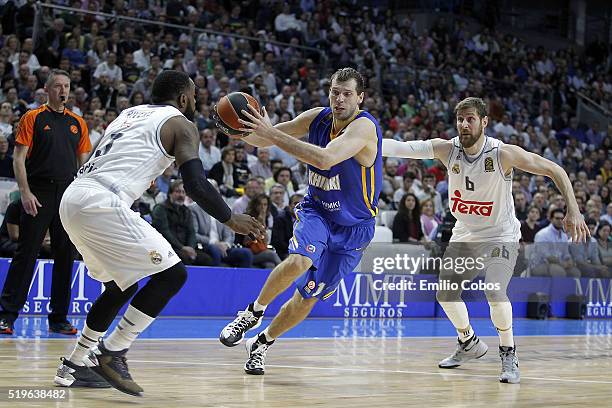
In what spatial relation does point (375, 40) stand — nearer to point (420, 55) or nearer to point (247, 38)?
point (420, 55)

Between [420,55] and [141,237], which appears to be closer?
[141,237]

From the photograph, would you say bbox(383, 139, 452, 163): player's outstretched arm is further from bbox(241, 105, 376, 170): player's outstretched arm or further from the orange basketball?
the orange basketball

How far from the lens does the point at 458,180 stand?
25.4ft

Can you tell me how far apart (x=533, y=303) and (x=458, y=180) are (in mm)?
8342

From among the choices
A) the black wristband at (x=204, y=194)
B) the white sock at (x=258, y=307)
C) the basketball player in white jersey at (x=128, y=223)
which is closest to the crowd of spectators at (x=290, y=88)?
the white sock at (x=258, y=307)

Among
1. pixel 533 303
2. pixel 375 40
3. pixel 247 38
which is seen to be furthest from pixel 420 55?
pixel 533 303

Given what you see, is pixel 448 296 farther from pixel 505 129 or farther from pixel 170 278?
pixel 505 129

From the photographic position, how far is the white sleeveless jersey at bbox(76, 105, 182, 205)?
5262 mm

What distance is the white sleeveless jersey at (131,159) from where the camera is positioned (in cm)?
526

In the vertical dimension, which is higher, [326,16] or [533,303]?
[326,16]

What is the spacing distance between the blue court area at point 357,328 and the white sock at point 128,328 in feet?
11.8

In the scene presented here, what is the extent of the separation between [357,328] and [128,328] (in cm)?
673

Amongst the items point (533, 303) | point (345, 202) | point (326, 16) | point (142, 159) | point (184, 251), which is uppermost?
point (326, 16)

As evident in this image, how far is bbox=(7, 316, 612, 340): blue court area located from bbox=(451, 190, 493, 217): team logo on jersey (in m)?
Answer: 3.04
